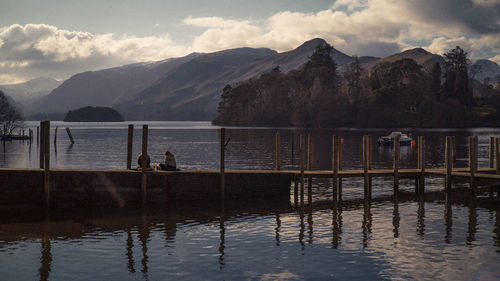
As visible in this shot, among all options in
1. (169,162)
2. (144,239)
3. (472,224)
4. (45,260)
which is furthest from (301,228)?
(45,260)

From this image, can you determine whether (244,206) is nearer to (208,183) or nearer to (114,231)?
(208,183)

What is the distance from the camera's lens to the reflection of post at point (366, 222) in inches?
755

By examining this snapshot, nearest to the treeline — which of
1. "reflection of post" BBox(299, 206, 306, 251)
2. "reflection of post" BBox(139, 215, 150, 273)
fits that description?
"reflection of post" BBox(299, 206, 306, 251)

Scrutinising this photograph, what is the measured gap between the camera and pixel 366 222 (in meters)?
22.5

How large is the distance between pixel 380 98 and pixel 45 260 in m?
154

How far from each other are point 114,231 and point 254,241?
238 inches

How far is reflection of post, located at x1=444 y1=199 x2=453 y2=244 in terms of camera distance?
19.3m

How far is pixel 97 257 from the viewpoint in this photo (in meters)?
16.3

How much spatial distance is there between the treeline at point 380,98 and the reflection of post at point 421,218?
13207cm

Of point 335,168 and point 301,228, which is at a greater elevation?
point 335,168

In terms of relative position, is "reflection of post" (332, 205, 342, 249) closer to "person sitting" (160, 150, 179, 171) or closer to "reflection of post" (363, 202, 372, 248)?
"reflection of post" (363, 202, 372, 248)

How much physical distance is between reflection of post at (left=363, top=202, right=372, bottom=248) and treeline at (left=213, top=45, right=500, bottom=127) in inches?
5260

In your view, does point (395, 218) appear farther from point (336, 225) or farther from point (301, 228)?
point (301, 228)

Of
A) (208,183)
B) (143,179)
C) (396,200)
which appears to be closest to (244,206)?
(208,183)
